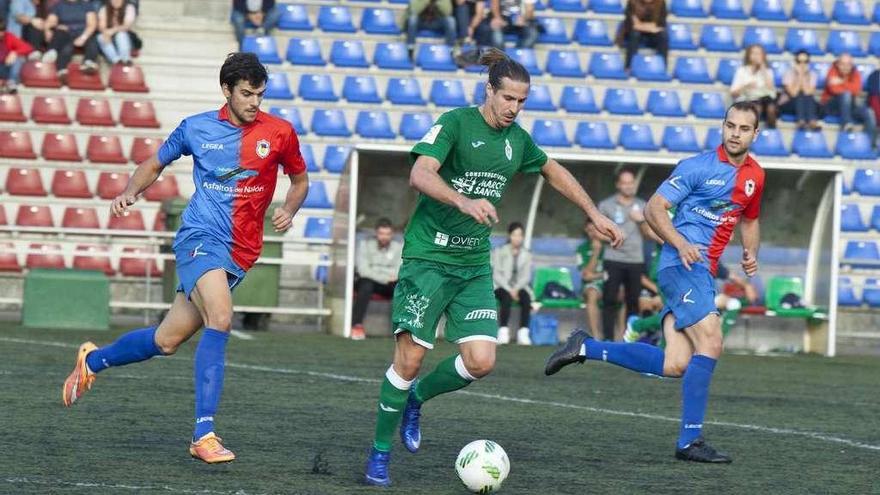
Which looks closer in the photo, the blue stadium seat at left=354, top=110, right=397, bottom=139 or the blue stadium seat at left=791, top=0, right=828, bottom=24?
the blue stadium seat at left=354, top=110, right=397, bottom=139

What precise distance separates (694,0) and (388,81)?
15.4 ft

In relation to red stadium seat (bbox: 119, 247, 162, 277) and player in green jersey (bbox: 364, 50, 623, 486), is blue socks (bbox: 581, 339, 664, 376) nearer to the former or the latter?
player in green jersey (bbox: 364, 50, 623, 486)

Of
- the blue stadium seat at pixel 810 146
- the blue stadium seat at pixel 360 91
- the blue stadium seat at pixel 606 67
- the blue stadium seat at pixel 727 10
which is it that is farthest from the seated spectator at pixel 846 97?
the blue stadium seat at pixel 360 91

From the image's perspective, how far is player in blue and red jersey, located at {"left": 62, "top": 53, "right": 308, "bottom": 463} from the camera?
7.26m

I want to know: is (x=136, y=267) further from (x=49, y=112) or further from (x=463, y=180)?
(x=463, y=180)

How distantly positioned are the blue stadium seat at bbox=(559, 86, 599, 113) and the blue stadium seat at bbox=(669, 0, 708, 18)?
2.23 meters

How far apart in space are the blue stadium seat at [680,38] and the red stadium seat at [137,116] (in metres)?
7.01

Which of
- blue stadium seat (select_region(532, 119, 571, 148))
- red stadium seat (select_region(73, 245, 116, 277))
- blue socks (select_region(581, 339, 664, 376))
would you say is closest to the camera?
blue socks (select_region(581, 339, 664, 376))

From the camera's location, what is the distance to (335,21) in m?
21.3

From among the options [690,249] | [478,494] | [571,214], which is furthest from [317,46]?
[478,494]

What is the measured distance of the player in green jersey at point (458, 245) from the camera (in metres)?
6.94

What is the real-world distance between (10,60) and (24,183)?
5.60 feet

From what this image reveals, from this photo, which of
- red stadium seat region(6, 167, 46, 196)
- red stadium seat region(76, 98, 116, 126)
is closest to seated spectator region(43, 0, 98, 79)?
red stadium seat region(76, 98, 116, 126)

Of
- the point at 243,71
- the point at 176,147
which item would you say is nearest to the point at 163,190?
the point at 176,147
